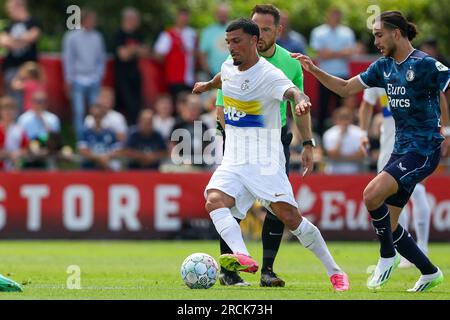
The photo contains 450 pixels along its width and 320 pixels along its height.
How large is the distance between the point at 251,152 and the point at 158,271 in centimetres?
321

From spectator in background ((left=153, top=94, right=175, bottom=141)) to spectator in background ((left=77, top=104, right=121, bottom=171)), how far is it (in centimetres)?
106

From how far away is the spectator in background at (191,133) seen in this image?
21031 mm

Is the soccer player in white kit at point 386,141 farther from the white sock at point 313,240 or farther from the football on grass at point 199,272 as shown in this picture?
the football on grass at point 199,272

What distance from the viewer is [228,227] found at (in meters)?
11.2

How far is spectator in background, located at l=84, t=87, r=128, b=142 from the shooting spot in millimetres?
21733

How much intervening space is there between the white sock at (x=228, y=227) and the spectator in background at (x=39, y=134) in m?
10.7

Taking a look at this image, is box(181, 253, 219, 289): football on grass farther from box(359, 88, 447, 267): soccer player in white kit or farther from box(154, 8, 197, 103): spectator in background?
box(154, 8, 197, 103): spectator in background

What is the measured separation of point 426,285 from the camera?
11.7 metres

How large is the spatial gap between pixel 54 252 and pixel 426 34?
64.0 ft

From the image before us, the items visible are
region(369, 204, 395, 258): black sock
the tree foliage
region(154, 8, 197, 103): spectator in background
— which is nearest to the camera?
region(369, 204, 395, 258): black sock

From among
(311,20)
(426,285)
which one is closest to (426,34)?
(311,20)

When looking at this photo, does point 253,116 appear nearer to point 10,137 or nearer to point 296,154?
point 296,154

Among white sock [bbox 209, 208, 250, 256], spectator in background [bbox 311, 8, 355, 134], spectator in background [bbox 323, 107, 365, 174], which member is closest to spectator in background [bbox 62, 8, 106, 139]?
spectator in background [bbox 311, 8, 355, 134]
